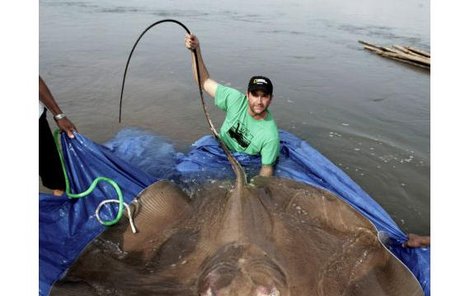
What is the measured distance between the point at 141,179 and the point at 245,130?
1.33 metres

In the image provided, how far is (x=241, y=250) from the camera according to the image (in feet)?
7.80

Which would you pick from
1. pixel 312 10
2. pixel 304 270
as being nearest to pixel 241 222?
pixel 304 270

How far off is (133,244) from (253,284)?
1037mm

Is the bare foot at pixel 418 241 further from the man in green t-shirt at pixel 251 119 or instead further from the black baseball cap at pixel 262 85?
the black baseball cap at pixel 262 85

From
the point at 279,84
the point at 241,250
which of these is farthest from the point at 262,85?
the point at 279,84

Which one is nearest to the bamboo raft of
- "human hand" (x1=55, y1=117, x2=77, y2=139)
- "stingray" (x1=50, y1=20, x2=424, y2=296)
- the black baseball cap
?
the black baseball cap

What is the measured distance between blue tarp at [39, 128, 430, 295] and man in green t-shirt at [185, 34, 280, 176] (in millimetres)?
173

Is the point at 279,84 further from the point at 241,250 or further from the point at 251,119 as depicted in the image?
the point at 241,250

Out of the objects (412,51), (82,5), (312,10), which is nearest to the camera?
(412,51)

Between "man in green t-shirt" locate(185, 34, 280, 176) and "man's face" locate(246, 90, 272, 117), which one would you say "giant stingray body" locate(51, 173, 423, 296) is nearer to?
"man in green t-shirt" locate(185, 34, 280, 176)

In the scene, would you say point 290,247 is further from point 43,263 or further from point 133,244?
point 43,263

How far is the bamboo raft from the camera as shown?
10.7 meters

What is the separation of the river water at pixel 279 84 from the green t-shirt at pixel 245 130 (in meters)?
1.31

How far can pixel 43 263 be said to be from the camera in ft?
8.18
